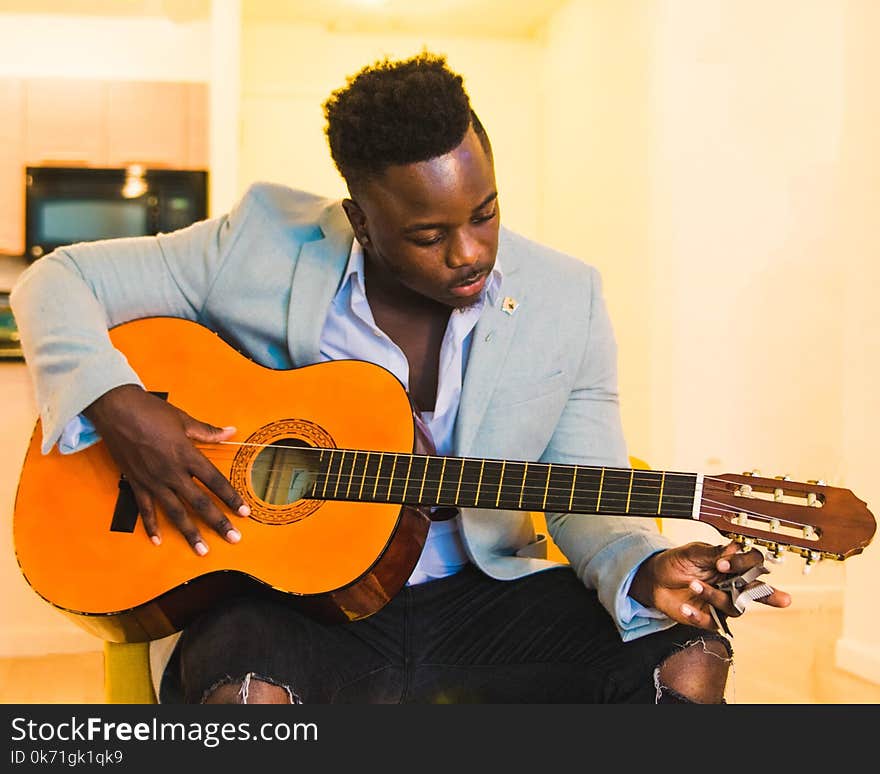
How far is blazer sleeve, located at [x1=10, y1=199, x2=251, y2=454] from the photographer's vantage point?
61.8 inches

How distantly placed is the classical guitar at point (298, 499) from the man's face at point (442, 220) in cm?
16

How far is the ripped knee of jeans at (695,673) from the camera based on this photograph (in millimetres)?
1374

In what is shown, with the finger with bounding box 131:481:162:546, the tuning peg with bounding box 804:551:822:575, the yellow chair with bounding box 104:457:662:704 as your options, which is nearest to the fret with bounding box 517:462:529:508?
the tuning peg with bounding box 804:551:822:575

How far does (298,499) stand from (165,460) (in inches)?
7.4

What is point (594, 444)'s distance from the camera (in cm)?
165

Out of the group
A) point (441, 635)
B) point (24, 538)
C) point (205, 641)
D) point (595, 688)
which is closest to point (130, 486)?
point (24, 538)

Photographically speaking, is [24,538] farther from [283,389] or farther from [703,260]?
[703,260]

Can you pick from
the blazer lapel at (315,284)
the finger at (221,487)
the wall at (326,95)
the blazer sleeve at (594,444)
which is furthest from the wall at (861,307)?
the wall at (326,95)

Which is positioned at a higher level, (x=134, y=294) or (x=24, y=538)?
(x=134, y=294)

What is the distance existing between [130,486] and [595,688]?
70 cm

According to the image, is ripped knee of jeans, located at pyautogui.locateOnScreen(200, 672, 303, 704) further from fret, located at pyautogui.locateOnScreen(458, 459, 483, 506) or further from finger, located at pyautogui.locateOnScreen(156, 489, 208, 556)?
fret, located at pyautogui.locateOnScreen(458, 459, 483, 506)

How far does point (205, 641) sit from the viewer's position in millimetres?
1342

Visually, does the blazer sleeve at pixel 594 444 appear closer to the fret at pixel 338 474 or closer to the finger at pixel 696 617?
the finger at pixel 696 617

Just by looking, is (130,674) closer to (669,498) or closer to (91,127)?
(669,498)
